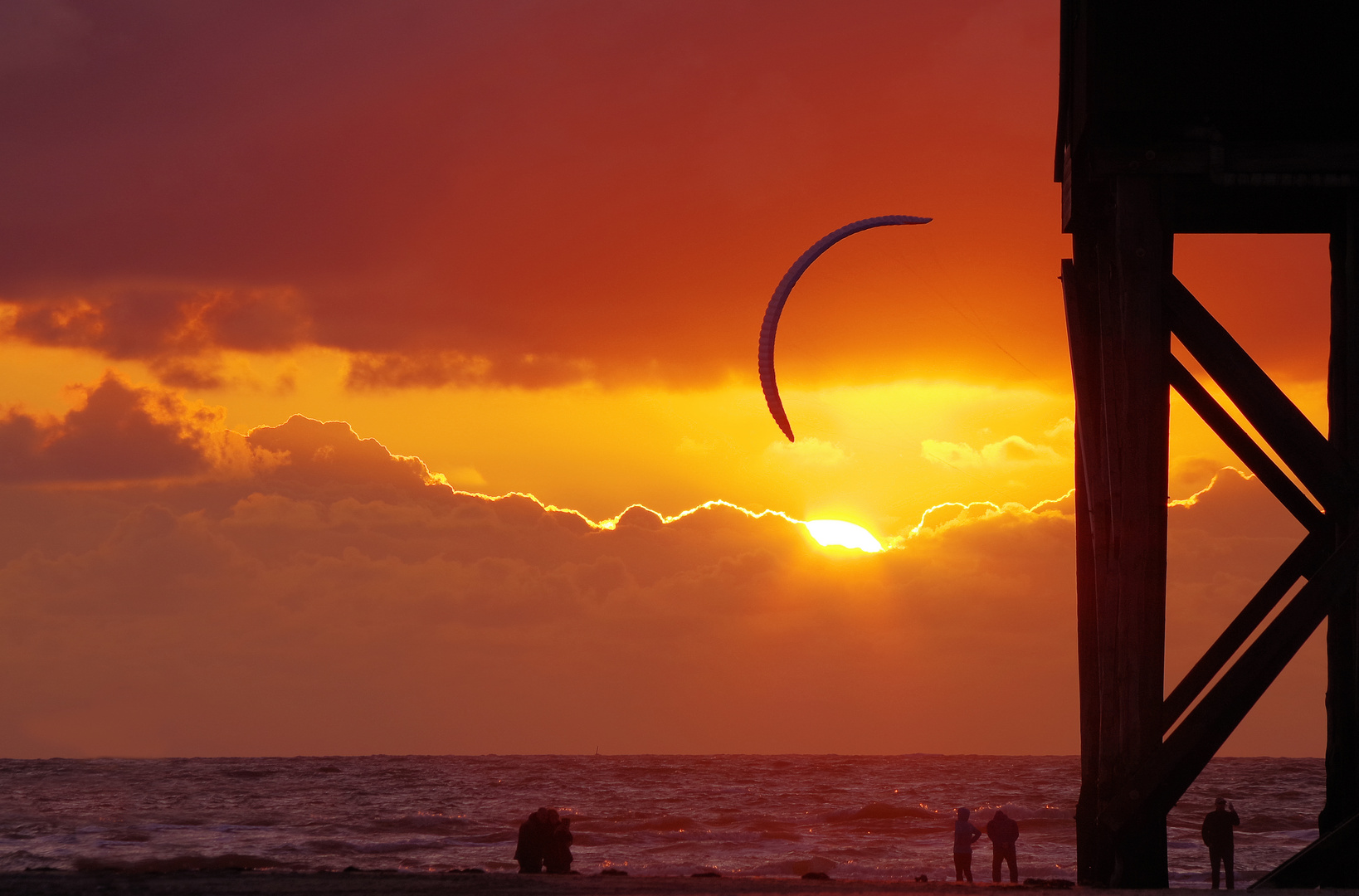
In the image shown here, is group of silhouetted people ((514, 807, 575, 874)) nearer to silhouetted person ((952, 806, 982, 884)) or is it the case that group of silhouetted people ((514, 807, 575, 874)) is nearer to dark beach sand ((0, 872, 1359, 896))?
dark beach sand ((0, 872, 1359, 896))

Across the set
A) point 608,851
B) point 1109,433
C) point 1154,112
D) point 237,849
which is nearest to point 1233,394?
point 1109,433

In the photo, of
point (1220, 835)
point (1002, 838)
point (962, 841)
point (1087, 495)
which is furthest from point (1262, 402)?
point (962, 841)

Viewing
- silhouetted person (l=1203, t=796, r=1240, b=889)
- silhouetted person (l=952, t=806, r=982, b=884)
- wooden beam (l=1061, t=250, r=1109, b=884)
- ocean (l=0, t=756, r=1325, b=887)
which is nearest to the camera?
wooden beam (l=1061, t=250, r=1109, b=884)

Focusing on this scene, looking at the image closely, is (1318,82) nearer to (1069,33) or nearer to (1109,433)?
(1069,33)

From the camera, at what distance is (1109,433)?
13938 mm

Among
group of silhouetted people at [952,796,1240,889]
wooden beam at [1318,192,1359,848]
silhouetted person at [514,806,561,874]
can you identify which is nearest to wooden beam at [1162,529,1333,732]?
wooden beam at [1318,192,1359,848]

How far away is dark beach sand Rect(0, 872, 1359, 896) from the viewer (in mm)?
14445

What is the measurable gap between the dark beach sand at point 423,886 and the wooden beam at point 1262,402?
4122 mm

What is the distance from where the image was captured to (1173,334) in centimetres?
1452

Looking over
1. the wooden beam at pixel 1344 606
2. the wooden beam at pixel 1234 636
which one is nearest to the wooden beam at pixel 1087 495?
the wooden beam at pixel 1234 636

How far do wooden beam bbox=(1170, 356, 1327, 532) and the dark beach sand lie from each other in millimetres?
4816

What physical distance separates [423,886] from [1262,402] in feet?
35.4

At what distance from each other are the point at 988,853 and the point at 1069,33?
87.5 ft

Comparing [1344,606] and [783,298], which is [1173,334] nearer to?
[1344,606]
